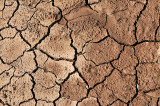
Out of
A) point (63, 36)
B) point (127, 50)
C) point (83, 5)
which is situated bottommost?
point (127, 50)

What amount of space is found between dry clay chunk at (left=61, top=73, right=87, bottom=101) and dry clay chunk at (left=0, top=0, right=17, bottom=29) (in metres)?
1.41

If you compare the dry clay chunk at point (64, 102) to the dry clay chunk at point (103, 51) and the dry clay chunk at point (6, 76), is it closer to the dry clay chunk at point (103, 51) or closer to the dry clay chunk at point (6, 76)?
the dry clay chunk at point (103, 51)

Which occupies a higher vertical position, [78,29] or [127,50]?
[78,29]

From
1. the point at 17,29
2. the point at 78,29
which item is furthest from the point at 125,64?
the point at 17,29

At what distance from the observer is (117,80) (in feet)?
7.93

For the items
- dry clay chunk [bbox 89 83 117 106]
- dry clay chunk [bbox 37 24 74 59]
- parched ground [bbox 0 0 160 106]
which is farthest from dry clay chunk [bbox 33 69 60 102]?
dry clay chunk [bbox 89 83 117 106]

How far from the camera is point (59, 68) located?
2553 mm

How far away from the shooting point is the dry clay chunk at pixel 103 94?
2373 mm

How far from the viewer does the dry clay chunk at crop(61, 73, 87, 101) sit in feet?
8.00

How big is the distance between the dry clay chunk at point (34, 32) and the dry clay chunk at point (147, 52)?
4.76 feet

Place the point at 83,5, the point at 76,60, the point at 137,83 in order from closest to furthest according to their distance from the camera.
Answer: the point at 137,83, the point at 76,60, the point at 83,5

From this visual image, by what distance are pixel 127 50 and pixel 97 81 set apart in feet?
2.06

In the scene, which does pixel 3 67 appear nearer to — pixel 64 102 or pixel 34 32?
pixel 34 32

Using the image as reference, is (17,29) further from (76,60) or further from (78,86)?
(78,86)
